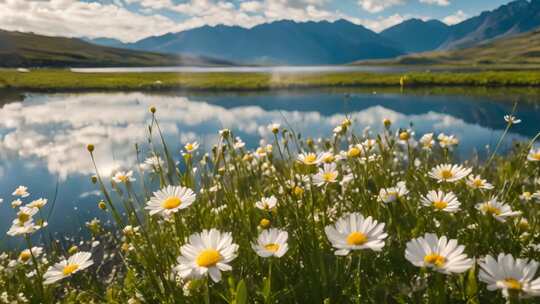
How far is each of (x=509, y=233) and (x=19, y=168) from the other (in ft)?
39.4

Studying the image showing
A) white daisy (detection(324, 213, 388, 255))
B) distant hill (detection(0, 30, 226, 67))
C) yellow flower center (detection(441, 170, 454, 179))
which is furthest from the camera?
distant hill (detection(0, 30, 226, 67))

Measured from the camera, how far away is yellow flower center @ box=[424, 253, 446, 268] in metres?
1.59

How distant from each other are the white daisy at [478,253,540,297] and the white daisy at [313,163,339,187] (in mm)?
1320

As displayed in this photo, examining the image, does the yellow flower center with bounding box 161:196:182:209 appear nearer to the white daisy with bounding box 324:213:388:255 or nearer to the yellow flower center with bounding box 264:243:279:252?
the yellow flower center with bounding box 264:243:279:252

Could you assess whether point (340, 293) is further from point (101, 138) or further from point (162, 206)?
point (101, 138)

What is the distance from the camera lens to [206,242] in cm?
191

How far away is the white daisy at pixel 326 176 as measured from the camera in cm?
283

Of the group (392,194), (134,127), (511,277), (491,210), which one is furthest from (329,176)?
(134,127)

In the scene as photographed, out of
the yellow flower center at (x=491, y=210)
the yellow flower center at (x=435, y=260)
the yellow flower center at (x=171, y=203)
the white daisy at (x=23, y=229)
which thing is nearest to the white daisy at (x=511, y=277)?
the yellow flower center at (x=435, y=260)

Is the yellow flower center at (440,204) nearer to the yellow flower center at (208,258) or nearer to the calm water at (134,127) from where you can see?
the yellow flower center at (208,258)

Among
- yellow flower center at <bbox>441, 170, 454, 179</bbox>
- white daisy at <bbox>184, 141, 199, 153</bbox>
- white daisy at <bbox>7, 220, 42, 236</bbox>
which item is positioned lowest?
white daisy at <bbox>7, 220, 42, 236</bbox>

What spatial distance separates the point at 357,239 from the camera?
5.70ft

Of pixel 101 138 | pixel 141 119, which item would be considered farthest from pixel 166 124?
pixel 101 138

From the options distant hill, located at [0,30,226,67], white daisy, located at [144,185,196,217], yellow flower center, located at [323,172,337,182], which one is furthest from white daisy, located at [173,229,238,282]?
distant hill, located at [0,30,226,67]
